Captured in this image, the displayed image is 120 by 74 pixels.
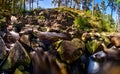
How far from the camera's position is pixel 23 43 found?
19031 millimetres

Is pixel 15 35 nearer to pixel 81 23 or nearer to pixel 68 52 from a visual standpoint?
pixel 68 52

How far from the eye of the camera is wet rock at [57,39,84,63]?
18.5 m

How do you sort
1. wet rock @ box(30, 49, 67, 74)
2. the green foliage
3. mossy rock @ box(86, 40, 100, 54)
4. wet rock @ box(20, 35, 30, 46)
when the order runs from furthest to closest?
1. the green foliage
2. mossy rock @ box(86, 40, 100, 54)
3. wet rock @ box(20, 35, 30, 46)
4. wet rock @ box(30, 49, 67, 74)

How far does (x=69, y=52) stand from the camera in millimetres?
18516

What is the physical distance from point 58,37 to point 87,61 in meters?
2.99

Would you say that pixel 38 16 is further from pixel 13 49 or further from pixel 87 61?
pixel 13 49

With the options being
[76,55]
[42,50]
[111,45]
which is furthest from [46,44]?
[111,45]

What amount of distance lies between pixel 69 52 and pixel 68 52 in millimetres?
78

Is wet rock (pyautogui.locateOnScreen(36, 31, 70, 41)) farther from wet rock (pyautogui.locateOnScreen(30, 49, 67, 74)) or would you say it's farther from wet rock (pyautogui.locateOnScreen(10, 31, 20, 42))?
wet rock (pyautogui.locateOnScreen(30, 49, 67, 74))

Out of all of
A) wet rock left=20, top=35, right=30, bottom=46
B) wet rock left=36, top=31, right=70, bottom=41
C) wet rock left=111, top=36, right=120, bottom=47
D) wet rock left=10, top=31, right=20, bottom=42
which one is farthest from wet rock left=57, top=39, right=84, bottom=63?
wet rock left=111, top=36, right=120, bottom=47

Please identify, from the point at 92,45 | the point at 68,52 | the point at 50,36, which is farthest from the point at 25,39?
the point at 92,45

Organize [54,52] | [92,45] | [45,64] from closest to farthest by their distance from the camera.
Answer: [45,64], [54,52], [92,45]

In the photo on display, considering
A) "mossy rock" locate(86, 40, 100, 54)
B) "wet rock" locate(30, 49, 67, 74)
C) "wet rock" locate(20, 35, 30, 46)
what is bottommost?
"wet rock" locate(30, 49, 67, 74)

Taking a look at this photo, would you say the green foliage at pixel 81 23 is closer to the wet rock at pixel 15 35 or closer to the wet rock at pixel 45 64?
the wet rock at pixel 15 35
